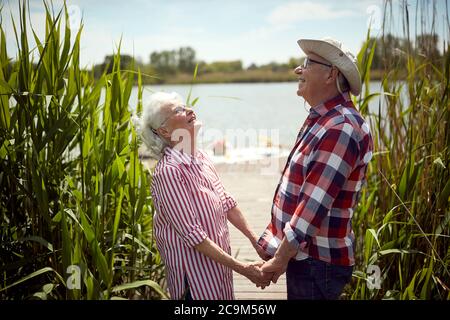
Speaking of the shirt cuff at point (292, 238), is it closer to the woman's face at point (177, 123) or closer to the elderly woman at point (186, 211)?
the elderly woman at point (186, 211)

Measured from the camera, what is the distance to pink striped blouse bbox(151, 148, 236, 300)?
4.96 ft

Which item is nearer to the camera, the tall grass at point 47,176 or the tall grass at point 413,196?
the tall grass at point 47,176

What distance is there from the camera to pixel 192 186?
1.55 meters

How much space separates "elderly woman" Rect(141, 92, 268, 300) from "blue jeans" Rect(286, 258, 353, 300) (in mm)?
129

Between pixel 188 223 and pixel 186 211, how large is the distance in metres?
0.04

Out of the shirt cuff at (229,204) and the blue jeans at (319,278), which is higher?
the shirt cuff at (229,204)

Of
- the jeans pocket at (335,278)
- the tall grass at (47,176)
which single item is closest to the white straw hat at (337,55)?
the jeans pocket at (335,278)

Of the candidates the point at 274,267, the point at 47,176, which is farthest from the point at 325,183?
the point at 47,176

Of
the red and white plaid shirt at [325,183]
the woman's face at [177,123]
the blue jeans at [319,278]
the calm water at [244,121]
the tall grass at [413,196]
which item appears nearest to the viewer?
the red and white plaid shirt at [325,183]

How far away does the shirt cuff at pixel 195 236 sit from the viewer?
→ 150 centimetres

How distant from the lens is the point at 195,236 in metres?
1.50

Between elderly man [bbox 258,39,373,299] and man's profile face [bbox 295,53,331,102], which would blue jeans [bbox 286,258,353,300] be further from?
man's profile face [bbox 295,53,331,102]

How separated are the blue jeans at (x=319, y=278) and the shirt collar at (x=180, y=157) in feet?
1.61

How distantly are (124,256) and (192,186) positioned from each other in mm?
767
